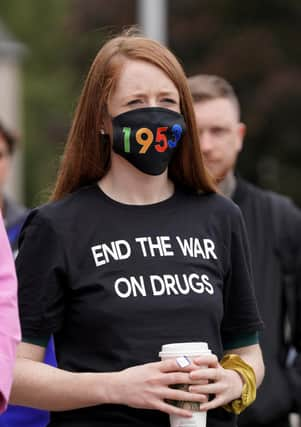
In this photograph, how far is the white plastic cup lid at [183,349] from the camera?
12.0 feet

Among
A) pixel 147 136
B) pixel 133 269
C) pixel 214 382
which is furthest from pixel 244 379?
pixel 147 136

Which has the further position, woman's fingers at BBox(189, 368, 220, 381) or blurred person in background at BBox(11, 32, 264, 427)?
blurred person in background at BBox(11, 32, 264, 427)

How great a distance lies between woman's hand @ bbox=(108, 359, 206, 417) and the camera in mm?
3635

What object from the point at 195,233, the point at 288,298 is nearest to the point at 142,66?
the point at 195,233

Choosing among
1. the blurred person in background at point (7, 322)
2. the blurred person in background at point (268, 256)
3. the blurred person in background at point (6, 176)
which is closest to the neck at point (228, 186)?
the blurred person in background at point (268, 256)

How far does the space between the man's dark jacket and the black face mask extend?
1.71 m

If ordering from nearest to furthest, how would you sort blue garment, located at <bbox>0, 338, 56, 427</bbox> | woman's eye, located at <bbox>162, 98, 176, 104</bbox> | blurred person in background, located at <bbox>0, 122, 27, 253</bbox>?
woman's eye, located at <bbox>162, 98, 176, 104</bbox>, blue garment, located at <bbox>0, 338, 56, 427</bbox>, blurred person in background, located at <bbox>0, 122, 27, 253</bbox>

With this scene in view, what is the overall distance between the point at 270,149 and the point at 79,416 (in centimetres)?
2585

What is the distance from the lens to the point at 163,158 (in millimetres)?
4023

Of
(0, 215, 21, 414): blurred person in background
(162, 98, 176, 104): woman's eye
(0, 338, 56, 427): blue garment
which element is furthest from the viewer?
(0, 338, 56, 427): blue garment

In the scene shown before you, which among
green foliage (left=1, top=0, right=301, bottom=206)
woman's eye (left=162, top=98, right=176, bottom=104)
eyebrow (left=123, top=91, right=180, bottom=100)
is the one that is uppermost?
eyebrow (left=123, top=91, right=180, bottom=100)

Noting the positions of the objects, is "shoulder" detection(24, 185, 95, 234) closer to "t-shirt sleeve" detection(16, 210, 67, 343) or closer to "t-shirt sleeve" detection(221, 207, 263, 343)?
"t-shirt sleeve" detection(16, 210, 67, 343)

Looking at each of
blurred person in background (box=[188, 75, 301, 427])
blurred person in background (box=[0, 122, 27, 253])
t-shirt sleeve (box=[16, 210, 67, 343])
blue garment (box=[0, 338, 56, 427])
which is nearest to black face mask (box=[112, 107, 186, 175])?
t-shirt sleeve (box=[16, 210, 67, 343])

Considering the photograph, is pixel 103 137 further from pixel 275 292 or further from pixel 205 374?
pixel 275 292
